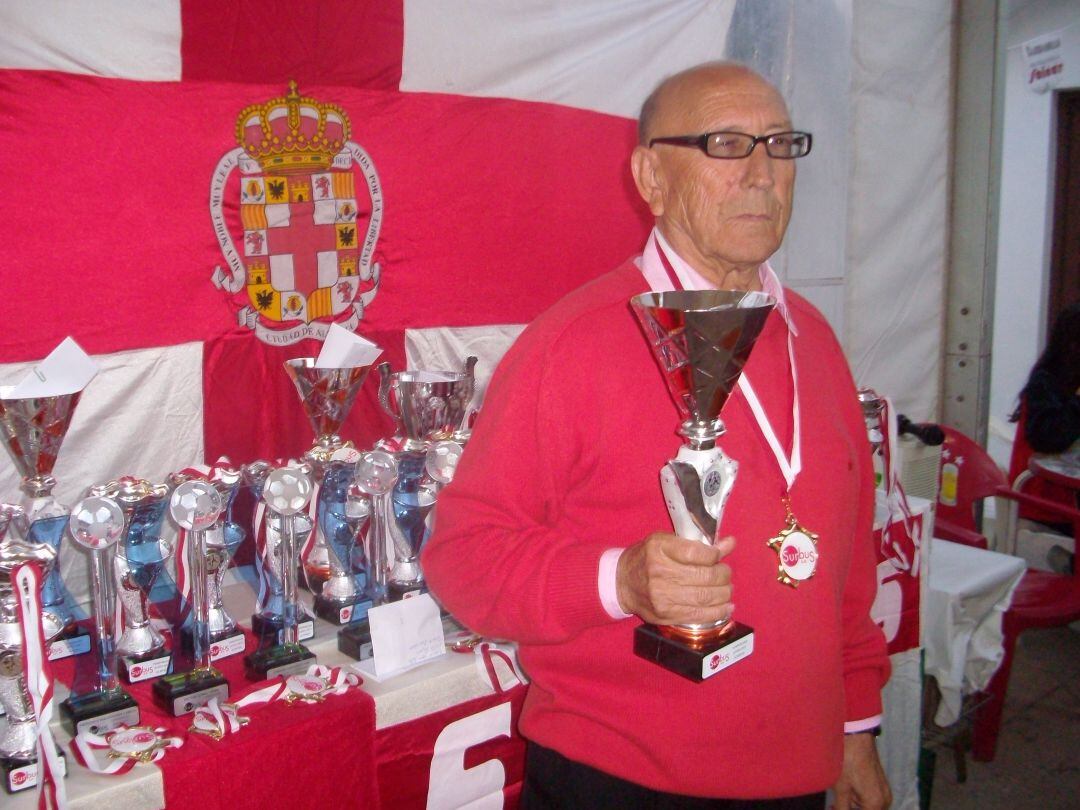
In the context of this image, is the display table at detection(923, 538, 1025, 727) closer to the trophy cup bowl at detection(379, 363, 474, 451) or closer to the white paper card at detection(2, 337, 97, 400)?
the trophy cup bowl at detection(379, 363, 474, 451)

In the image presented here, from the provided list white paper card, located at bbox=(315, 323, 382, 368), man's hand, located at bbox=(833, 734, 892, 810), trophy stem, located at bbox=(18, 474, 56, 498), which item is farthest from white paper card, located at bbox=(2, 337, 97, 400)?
man's hand, located at bbox=(833, 734, 892, 810)

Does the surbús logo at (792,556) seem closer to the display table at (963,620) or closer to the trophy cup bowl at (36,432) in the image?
the trophy cup bowl at (36,432)

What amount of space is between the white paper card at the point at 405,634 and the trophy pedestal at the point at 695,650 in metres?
0.63

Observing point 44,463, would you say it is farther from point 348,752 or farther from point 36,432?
point 348,752

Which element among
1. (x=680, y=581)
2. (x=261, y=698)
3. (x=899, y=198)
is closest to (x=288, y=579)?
(x=261, y=698)

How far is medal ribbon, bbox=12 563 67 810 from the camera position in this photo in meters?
1.27

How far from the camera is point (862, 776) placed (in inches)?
63.2

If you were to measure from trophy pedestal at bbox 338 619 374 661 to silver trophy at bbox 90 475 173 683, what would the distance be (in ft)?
1.06

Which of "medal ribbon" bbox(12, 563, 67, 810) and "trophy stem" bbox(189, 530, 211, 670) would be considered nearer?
"medal ribbon" bbox(12, 563, 67, 810)

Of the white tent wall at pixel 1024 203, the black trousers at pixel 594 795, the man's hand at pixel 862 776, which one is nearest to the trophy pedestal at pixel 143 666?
the black trousers at pixel 594 795

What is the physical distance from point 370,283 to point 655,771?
1501mm

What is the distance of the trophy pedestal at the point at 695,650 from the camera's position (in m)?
1.14

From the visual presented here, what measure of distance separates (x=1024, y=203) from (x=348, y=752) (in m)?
7.13

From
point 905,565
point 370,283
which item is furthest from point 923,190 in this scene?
point 370,283
